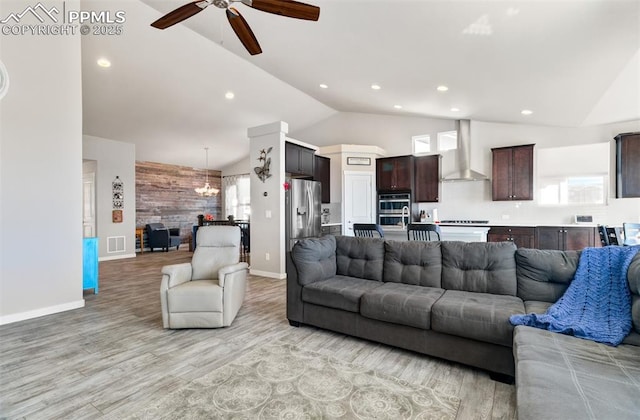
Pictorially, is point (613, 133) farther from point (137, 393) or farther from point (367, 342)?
point (137, 393)

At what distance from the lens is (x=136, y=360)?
2400 mm

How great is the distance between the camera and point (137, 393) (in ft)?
6.43

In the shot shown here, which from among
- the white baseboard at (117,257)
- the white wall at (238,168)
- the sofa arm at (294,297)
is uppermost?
the white wall at (238,168)

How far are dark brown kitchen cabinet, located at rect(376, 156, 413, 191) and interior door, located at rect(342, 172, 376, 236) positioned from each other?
224 mm

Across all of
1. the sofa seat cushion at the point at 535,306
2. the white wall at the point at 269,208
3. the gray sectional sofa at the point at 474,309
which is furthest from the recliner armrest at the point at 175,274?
the sofa seat cushion at the point at 535,306

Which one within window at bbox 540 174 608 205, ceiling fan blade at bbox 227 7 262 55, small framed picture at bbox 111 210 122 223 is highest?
ceiling fan blade at bbox 227 7 262 55

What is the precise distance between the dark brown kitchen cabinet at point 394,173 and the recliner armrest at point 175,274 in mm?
4952

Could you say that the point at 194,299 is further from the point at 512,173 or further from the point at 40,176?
the point at 512,173

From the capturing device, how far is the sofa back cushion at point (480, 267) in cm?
260

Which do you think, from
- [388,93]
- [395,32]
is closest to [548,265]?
[395,32]

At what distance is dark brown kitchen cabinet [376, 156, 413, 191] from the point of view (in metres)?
6.86

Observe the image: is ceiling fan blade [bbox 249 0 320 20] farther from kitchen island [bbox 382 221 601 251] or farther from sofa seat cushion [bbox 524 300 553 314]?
kitchen island [bbox 382 221 601 251]

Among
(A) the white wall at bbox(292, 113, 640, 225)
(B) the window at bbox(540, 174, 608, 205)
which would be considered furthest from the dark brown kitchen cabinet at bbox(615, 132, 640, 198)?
(B) the window at bbox(540, 174, 608, 205)

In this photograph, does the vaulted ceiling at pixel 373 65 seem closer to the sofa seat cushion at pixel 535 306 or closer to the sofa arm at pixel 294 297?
the sofa seat cushion at pixel 535 306
